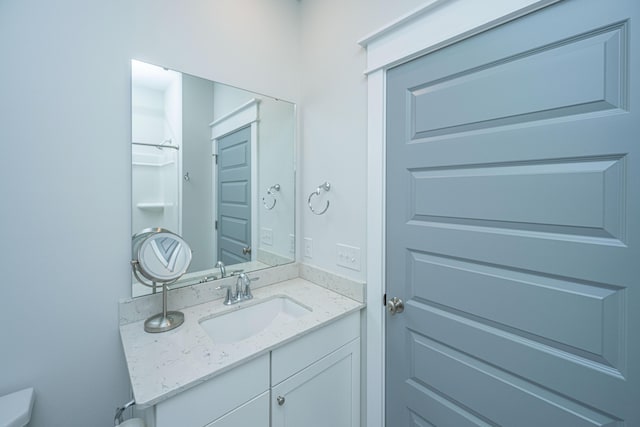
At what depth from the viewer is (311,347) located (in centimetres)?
115

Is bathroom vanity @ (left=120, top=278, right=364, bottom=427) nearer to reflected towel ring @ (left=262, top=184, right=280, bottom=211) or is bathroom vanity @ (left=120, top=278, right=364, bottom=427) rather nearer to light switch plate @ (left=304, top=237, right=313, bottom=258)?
light switch plate @ (left=304, top=237, right=313, bottom=258)

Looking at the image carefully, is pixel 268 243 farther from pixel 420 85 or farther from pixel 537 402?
pixel 537 402

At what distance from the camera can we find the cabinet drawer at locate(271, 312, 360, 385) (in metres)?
1.03

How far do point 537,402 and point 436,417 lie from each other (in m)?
0.41

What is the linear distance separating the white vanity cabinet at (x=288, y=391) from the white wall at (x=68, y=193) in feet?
1.72

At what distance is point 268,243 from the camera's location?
5.58 feet

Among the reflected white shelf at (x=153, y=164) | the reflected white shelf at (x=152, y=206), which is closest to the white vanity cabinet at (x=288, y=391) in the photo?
the reflected white shelf at (x=152, y=206)

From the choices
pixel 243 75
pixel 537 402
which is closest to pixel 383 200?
pixel 537 402

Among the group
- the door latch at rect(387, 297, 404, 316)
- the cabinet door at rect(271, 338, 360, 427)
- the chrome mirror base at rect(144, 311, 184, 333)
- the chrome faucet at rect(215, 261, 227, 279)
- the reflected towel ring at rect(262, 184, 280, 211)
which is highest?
the reflected towel ring at rect(262, 184, 280, 211)

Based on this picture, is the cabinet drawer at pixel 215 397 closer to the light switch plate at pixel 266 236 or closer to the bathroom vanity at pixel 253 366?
the bathroom vanity at pixel 253 366

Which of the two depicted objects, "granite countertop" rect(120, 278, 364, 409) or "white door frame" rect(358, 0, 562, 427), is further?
"white door frame" rect(358, 0, 562, 427)

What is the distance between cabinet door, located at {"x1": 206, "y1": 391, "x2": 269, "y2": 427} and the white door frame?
582 mm

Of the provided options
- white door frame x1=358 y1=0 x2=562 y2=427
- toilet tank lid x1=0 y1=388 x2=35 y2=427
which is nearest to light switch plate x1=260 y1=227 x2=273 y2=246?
white door frame x1=358 y1=0 x2=562 y2=427

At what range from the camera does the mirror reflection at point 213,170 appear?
122cm
